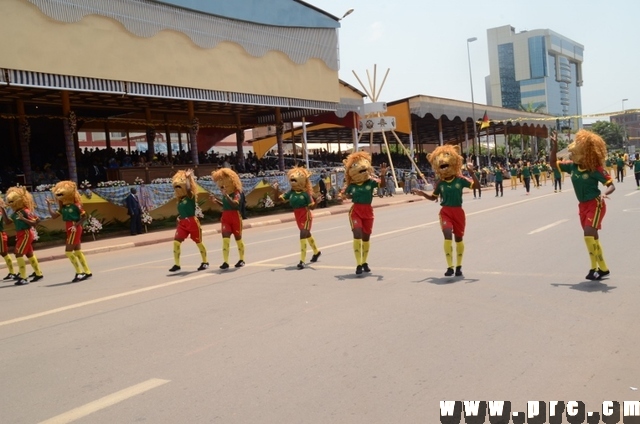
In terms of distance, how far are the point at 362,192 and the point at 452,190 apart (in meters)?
1.55

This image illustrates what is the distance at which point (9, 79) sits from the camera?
18594mm

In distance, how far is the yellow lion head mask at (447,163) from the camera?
915cm

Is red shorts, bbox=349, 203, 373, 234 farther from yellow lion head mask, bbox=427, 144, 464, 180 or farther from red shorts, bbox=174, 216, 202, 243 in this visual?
red shorts, bbox=174, 216, 202, 243

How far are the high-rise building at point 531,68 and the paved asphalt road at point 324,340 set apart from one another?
577ft

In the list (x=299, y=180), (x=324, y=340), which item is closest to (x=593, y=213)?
(x=324, y=340)

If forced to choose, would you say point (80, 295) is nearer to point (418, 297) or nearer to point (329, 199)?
point (418, 297)

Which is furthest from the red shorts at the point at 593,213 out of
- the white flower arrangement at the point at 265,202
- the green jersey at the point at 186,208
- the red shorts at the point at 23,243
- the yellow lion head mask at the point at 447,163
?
the white flower arrangement at the point at 265,202

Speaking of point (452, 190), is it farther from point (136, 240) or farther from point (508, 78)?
point (508, 78)

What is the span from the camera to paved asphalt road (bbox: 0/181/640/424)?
14.5 ft

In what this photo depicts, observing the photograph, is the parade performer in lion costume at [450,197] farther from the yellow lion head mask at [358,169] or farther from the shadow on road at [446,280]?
the yellow lion head mask at [358,169]

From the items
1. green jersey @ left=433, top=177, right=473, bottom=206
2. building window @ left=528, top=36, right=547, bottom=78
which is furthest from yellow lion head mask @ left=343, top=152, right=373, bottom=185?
building window @ left=528, top=36, right=547, bottom=78

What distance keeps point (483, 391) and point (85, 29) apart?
20.4 meters

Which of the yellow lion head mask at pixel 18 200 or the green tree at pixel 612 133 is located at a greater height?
the green tree at pixel 612 133

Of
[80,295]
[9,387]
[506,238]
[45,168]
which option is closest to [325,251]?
[506,238]
